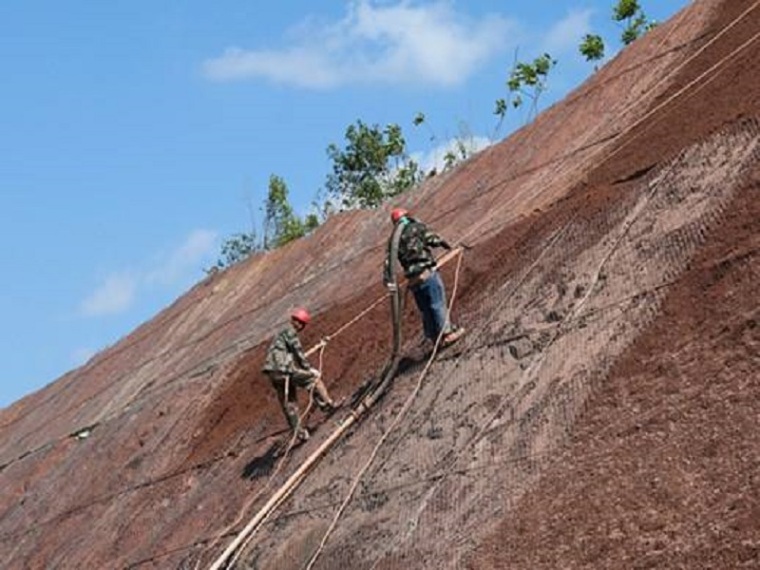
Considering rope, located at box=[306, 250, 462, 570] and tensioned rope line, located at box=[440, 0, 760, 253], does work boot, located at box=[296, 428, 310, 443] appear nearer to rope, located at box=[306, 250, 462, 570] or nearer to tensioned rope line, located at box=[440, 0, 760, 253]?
rope, located at box=[306, 250, 462, 570]

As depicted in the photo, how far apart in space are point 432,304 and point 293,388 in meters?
1.97

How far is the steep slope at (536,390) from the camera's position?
887cm

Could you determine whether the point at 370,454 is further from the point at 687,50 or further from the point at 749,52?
the point at 687,50

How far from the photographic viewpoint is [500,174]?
1816 cm

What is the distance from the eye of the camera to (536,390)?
35.1 ft

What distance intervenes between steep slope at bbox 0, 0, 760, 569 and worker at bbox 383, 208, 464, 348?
288 mm

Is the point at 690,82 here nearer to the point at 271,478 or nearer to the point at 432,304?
the point at 432,304

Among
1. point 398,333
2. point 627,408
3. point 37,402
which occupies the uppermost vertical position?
point 37,402

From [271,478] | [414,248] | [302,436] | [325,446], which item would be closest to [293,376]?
[302,436]

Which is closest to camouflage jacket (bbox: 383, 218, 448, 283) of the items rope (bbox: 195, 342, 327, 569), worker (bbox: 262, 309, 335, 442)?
worker (bbox: 262, 309, 335, 442)

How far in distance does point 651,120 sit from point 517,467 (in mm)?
5781

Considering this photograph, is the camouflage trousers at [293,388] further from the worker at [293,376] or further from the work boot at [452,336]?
the work boot at [452,336]

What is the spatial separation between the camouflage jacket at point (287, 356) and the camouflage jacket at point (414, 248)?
54.1 inches

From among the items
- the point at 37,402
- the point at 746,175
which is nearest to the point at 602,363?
the point at 746,175
